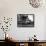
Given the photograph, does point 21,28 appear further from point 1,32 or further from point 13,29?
point 1,32

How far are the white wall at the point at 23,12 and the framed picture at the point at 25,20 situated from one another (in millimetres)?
110

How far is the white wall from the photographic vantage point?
15.2ft

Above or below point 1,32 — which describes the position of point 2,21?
above

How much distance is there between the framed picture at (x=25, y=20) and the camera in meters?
4.65

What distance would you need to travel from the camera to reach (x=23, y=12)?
4664mm

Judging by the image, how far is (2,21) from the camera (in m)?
4.63

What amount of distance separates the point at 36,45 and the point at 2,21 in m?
1.54

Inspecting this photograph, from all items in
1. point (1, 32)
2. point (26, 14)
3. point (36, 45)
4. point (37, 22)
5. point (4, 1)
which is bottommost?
point (36, 45)

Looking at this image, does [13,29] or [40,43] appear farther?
[13,29]

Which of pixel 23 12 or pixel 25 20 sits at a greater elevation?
pixel 23 12

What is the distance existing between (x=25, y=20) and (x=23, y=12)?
0.30m

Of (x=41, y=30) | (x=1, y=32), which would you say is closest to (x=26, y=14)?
(x=41, y=30)

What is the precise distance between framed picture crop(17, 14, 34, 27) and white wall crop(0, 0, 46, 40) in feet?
0.36

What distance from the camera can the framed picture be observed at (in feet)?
15.3
